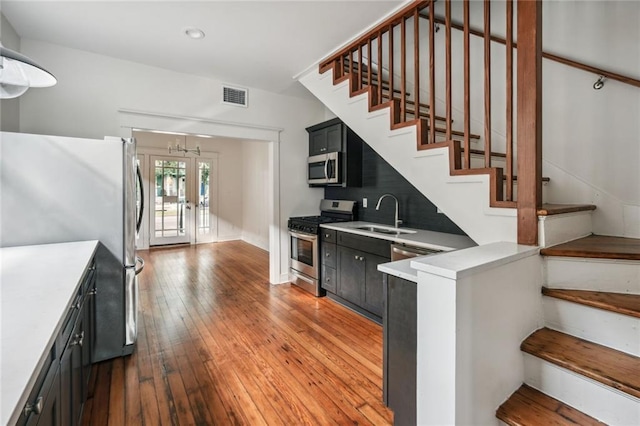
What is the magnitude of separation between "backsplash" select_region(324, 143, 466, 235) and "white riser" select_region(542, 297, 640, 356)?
1.53m

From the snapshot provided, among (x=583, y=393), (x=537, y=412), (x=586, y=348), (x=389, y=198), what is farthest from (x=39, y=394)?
(x=389, y=198)

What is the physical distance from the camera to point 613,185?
2082 mm

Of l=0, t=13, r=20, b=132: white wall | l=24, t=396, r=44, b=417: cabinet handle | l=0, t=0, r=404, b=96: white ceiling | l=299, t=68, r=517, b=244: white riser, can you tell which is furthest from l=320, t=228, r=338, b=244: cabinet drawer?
l=0, t=13, r=20, b=132: white wall

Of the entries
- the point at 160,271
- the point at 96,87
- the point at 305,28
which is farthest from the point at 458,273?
the point at 160,271

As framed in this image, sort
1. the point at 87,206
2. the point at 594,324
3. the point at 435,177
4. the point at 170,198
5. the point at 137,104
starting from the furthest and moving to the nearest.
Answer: the point at 170,198 < the point at 137,104 < the point at 87,206 < the point at 435,177 < the point at 594,324

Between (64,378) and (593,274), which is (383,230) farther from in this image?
(64,378)

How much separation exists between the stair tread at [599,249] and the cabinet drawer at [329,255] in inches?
90.6

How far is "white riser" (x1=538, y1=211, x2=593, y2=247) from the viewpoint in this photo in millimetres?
1549

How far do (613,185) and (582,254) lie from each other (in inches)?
40.9

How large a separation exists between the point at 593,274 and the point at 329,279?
102 inches

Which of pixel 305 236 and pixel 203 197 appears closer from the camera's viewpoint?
pixel 305 236

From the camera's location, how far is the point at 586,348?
1.32 m

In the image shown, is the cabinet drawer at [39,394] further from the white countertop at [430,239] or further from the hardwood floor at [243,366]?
the white countertop at [430,239]

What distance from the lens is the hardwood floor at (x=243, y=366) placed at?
1822 mm
